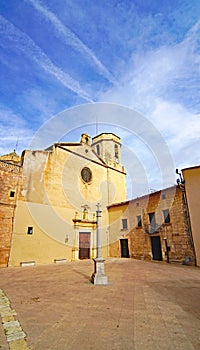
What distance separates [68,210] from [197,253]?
9.68 meters

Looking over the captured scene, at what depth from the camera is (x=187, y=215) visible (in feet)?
40.4

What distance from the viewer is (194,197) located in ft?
39.3

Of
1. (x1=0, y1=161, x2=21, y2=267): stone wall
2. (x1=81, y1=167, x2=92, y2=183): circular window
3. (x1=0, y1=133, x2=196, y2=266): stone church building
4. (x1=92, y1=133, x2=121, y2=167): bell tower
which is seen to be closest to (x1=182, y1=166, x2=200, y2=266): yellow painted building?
(x1=0, y1=133, x2=196, y2=266): stone church building

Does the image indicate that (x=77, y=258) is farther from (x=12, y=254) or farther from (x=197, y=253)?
(x=197, y=253)

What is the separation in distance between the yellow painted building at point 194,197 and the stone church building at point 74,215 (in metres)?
0.37

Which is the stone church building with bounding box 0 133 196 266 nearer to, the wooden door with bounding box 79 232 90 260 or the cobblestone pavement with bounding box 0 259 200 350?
the wooden door with bounding box 79 232 90 260

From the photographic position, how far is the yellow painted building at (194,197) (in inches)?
453

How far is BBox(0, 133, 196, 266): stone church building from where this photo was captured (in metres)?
12.1

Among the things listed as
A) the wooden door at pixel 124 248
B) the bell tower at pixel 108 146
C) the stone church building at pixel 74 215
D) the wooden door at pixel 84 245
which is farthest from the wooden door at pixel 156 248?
the bell tower at pixel 108 146

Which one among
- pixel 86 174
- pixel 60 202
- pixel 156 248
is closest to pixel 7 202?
pixel 60 202

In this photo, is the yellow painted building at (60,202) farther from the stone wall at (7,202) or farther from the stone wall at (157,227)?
the stone wall at (157,227)

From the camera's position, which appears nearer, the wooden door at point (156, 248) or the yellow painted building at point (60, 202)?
the yellow painted building at point (60, 202)

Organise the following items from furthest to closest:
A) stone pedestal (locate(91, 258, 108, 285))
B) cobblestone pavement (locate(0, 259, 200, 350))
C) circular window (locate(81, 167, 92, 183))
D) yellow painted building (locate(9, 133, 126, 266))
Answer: circular window (locate(81, 167, 92, 183)) < yellow painted building (locate(9, 133, 126, 266)) < stone pedestal (locate(91, 258, 108, 285)) < cobblestone pavement (locate(0, 259, 200, 350))

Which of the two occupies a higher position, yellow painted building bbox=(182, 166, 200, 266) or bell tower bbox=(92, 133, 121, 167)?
bell tower bbox=(92, 133, 121, 167)
